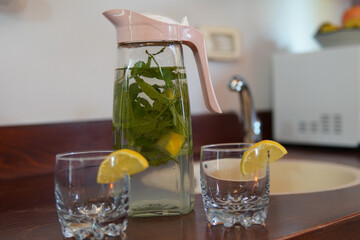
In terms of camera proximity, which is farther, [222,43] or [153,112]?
[222,43]

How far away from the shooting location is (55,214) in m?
0.72

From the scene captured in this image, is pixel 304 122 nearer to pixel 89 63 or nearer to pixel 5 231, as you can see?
pixel 89 63

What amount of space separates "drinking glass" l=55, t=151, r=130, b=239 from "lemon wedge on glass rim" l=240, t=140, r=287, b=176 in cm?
16

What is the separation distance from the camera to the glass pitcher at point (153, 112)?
0.66 metres

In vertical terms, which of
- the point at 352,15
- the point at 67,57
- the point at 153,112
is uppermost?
the point at 352,15

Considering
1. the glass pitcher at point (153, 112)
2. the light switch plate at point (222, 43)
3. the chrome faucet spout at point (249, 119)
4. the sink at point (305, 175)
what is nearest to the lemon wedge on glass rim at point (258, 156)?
the glass pitcher at point (153, 112)

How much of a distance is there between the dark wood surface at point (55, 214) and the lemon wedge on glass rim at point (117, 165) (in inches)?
3.6

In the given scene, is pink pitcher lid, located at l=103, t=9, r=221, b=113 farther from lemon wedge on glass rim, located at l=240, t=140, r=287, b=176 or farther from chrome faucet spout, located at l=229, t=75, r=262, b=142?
chrome faucet spout, located at l=229, t=75, r=262, b=142

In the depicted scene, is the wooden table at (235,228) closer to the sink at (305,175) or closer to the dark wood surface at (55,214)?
the dark wood surface at (55,214)

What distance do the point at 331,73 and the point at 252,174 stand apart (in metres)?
0.91

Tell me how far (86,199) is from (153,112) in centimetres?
Answer: 16

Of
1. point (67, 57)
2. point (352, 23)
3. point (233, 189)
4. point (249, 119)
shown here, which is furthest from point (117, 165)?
point (352, 23)

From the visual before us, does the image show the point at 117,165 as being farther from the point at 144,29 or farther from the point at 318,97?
the point at 318,97

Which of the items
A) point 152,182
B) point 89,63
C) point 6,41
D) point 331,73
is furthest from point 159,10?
point 152,182
